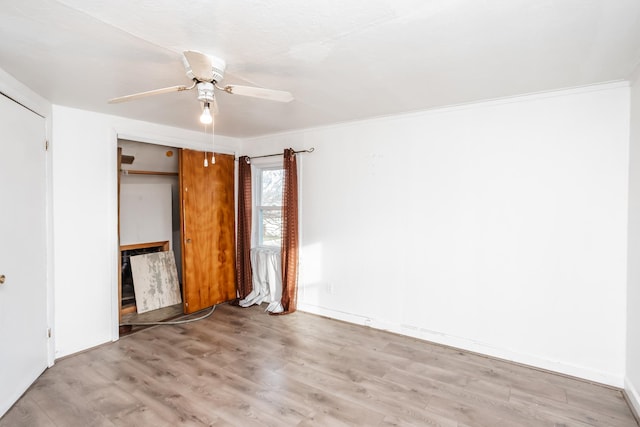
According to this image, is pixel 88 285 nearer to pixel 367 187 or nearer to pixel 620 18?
pixel 367 187

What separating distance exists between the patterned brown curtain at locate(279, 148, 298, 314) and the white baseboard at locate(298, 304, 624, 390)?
374 millimetres

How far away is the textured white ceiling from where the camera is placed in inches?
60.8

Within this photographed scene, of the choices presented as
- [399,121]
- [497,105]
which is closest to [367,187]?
[399,121]

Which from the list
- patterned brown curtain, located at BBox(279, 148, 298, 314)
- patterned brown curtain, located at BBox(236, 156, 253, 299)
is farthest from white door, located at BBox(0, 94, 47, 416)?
patterned brown curtain, located at BBox(279, 148, 298, 314)

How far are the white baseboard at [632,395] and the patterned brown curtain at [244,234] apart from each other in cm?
400

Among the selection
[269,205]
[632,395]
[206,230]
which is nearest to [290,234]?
[269,205]

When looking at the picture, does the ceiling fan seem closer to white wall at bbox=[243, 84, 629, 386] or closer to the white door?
the white door

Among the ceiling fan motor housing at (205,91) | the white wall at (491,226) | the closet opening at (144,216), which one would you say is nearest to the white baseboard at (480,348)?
the white wall at (491,226)

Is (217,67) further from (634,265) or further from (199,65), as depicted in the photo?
(634,265)

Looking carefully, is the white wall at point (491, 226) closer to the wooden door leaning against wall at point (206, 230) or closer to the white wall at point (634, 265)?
the white wall at point (634, 265)

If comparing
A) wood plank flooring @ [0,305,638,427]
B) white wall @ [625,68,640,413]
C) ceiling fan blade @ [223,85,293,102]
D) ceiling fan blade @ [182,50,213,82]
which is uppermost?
ceiling fan blade @ [182,50,213,82]

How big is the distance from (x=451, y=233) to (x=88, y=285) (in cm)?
362

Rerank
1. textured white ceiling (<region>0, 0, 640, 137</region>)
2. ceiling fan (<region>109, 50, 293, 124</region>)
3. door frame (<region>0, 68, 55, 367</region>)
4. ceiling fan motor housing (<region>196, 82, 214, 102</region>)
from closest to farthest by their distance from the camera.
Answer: textured white ceiling (<region>0, 0, 640, 137</region>)
ceiling fan (<region>109, 50, 293, 124</region>)
ceiling fan motor housing (<region>196, 82, 214, 102</region>)
door frame (<region>0, 68, 55, 367</region>)

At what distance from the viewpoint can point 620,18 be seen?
163 cm
